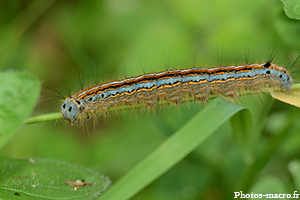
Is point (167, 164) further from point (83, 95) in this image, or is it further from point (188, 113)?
point (188, 113)

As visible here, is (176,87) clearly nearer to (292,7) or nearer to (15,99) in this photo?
(292,7)

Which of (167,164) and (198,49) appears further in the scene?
(198,49)

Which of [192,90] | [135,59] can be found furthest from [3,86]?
[135,59]

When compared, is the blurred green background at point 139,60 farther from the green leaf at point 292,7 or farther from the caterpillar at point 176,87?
the green leaf at point 292,7

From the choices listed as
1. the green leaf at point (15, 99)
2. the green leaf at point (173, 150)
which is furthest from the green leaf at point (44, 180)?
the green leaf at point (15, 99)

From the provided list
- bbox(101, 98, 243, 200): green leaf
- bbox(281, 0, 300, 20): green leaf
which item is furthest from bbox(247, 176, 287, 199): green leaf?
bbox(281, 0, 300, 20): green leaf

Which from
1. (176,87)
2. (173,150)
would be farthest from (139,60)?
(173,150)
